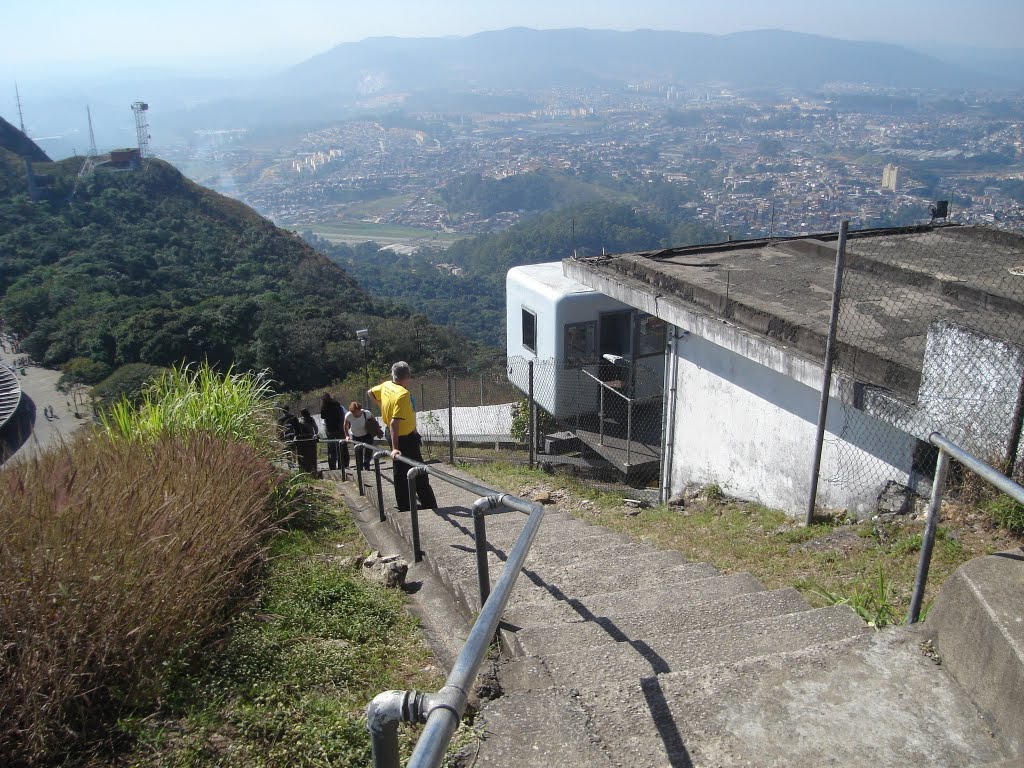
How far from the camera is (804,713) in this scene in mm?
2457

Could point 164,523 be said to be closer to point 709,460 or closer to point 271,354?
point 709,460

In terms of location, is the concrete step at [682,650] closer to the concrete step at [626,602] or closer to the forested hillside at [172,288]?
the concrete step at [626,602]

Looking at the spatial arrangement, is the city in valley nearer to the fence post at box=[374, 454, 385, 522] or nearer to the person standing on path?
the person standing on path

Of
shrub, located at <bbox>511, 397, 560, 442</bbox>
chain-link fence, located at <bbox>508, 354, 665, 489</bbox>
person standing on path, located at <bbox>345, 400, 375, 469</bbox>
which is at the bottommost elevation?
shrub, located at <bbox>511, 397, 560, 442</bbox>

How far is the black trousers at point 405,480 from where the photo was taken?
6359mm

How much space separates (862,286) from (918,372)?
314cm

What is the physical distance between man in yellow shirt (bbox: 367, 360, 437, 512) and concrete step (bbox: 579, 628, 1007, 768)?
3.80 m

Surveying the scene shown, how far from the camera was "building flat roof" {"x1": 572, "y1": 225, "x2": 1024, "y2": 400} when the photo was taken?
6.64 metres

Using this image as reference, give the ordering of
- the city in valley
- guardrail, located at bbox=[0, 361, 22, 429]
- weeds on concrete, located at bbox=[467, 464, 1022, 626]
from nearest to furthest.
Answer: weeds on concrete, located at bbox=[467, 464, 1022, 626] → guardrail, located at bbox=[0, 361, 22, 429] → the city in valley

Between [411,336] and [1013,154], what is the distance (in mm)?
60695

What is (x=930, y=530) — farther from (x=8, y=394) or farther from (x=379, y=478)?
(x=8, y=394)

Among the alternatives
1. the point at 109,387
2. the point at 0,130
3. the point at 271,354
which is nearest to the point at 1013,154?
the point at 271,354

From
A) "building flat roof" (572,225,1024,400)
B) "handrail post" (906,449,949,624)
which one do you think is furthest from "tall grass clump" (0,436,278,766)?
"building flat roof" (572,225,1024,400)

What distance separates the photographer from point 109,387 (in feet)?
117
